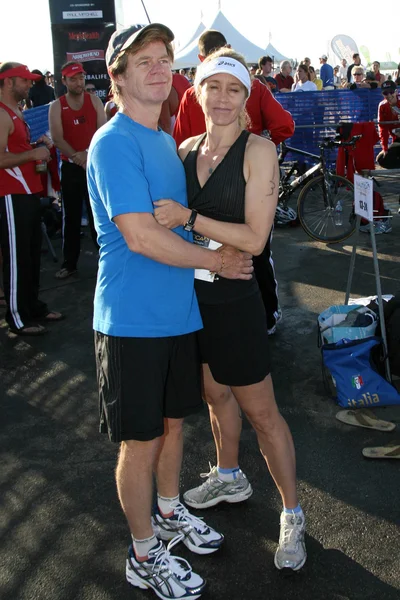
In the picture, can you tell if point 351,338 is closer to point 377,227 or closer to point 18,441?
point 18,441

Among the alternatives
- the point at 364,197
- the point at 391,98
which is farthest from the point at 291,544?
the point at 391,98

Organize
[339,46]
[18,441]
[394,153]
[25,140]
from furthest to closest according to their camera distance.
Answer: [339,46] < [394,153] < [25,140] < [18,441]

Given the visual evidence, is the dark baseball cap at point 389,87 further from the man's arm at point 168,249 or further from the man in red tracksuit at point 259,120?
the man's arm at point 168,249

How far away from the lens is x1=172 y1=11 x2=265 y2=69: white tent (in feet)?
78.3

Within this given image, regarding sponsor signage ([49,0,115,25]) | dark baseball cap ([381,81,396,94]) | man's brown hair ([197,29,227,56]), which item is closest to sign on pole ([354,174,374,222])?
man's brown hair ([197,29,227,56])

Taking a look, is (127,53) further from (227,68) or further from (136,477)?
(136,477)

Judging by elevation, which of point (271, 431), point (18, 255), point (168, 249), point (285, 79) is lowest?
point (18, 255)

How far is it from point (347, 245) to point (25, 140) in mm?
3949

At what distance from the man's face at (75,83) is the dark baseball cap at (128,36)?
436 centimetres

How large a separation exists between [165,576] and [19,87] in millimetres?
3983

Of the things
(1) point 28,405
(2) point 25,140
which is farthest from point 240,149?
(2) point 25,140

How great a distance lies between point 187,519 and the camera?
2613 mm

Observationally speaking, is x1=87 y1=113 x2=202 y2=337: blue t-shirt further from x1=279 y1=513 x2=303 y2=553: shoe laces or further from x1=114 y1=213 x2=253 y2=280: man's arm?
x1=279 y1=513 x2=303 y2=553: shoe laces

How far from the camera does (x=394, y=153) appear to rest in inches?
336
